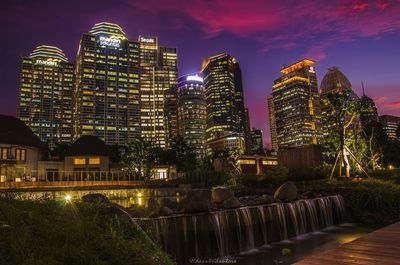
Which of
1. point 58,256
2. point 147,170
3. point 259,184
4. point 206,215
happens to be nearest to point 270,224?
point 206,215

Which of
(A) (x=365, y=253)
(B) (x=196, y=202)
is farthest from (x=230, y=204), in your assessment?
(A) (x=365, y=253)

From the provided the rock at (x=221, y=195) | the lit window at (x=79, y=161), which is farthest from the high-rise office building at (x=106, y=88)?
the rock at (x=221, y=195)

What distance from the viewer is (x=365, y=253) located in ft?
20.6

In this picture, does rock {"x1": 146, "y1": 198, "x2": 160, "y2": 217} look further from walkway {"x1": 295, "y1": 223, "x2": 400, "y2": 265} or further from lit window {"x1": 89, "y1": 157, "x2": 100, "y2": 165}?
lit window {"x1": 89, "y1": 157, "x2": 100, "y2": 165}

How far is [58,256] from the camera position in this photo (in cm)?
509

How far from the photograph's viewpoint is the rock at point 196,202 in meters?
13.6

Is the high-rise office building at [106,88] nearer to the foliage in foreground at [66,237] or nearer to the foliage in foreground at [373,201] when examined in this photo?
the foliage in foreground at [373,201]

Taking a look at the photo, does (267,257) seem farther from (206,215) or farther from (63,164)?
(63,164)

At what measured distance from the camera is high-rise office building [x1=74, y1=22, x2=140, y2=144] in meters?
172

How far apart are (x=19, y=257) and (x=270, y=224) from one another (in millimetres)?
11980

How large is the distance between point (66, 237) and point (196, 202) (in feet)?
28.0

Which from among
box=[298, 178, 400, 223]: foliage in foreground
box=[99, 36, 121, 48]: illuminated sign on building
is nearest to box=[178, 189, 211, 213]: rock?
box=[298, 178, 400, 223]: foliage in foreground

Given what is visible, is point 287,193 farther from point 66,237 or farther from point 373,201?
point 66,237

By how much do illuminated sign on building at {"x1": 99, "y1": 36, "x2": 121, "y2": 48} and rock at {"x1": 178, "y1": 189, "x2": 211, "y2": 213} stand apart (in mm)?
187040
